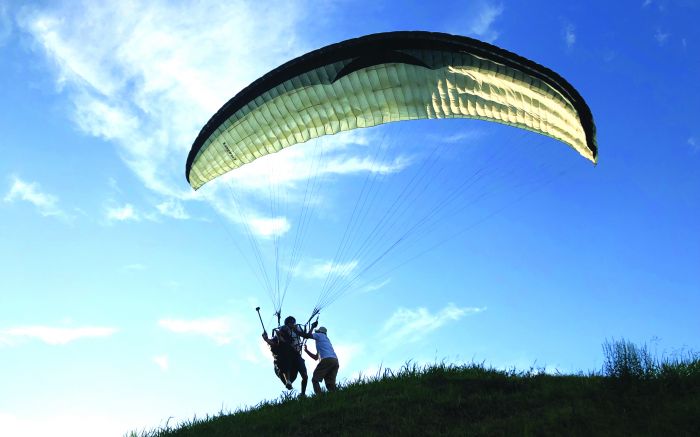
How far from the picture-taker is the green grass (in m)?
8.40

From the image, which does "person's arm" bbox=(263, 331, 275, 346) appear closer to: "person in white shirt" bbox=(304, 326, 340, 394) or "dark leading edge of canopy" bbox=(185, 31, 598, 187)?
"person in white shirt" bbox=(304, 326, 340, 394)

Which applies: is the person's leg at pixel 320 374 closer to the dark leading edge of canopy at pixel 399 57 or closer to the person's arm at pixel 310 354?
the person's arm at pixel 310 354

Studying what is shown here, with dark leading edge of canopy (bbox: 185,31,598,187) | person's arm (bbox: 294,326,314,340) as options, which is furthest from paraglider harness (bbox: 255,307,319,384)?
dark leading edge of canopy (bbox: 185,31,598,187)

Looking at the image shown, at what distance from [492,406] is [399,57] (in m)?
6.28

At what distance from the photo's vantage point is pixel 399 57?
468 inches

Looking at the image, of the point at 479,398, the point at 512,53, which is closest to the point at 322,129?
the point at 512,53

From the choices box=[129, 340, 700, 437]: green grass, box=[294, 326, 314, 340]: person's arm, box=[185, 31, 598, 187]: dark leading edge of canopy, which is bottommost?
box=[129, 340, 700, 437]: green grass

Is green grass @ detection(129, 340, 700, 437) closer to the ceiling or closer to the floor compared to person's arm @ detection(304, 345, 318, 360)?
closer to the floor

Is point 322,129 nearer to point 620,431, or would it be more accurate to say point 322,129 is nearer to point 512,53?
point 512,53

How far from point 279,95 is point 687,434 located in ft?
29.0

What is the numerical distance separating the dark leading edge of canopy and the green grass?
14.8 ft

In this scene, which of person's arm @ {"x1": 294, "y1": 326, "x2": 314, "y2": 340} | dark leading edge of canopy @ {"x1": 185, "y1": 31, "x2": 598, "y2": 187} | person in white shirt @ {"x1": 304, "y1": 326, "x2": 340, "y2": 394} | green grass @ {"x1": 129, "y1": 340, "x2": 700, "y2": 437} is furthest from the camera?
person's arm @ {"x1": 294, "y1": 326, "x2": 314, "y2": 340}

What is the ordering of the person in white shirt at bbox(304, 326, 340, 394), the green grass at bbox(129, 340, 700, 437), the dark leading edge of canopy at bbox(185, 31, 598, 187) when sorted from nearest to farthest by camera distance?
the green grass at bbox(129, 340, 700, 437), the dark leading edge of canopy at bbox(185, 31, 598, 187), the person in white shirt at bbox(304, 326, 340, 394)

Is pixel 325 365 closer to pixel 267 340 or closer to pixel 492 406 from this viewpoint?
pixel 267 340
